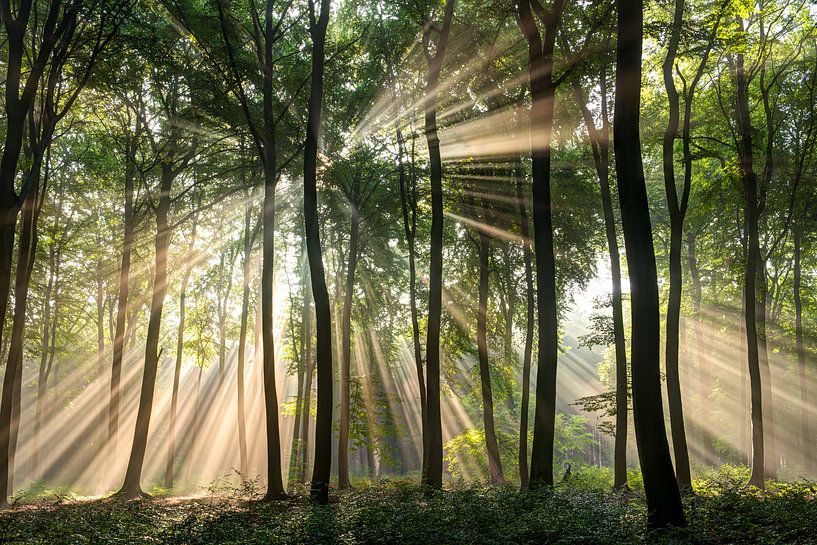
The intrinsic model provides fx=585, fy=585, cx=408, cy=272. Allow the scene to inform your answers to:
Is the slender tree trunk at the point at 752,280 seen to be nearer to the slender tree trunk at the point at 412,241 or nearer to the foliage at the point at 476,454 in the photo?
the slender tree trunk at the point at 412,241

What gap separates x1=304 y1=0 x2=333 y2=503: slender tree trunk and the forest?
0.08 m

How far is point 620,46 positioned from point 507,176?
10.1m

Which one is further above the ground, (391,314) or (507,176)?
(507,176)

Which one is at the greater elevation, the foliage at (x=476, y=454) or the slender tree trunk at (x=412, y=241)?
the slender tree trunk at (x=412, y=241)

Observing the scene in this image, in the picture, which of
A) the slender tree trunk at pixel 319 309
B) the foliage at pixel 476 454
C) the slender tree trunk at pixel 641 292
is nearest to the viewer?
the slender tree trunk at pixel 641 292

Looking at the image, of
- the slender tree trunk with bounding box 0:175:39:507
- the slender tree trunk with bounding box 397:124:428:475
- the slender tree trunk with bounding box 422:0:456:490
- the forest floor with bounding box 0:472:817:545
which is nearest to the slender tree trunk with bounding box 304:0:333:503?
the forest floor with bounding box 0:472:817:545

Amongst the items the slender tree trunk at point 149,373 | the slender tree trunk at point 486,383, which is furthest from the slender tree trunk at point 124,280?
the slender tree trunk at point 486,383

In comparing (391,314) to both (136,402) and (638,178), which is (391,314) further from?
(136,402)

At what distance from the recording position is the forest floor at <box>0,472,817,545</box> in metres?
6.91

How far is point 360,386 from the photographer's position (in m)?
21.8

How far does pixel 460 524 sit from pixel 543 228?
587 cm

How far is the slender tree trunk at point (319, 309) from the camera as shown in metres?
11.4

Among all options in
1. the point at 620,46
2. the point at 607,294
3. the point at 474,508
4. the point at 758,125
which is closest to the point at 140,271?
the point at 607,294

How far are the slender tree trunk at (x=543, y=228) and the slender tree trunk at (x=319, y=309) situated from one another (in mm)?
4034
